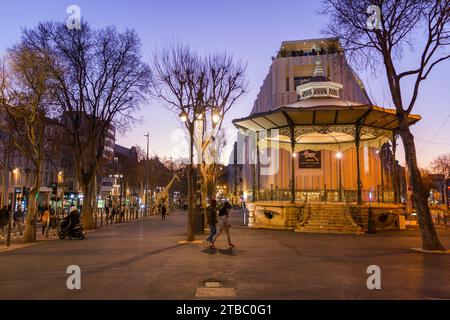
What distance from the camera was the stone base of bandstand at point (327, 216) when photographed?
22453 mm

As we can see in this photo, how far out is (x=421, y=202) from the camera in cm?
1519

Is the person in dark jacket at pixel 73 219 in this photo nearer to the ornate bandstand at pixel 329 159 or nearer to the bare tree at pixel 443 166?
the ornate bandstand at pixel 329 159

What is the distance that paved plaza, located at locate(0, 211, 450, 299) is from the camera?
7727mm

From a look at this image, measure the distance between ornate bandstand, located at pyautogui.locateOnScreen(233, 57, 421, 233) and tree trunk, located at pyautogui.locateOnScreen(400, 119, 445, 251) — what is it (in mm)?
4451

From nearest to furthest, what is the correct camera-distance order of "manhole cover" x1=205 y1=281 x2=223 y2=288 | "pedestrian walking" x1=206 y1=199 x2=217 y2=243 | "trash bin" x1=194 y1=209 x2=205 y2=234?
"manhole cover" x1=205 y1=281 x2=223 y2=288 → "pedestrian walking" x1=206 y1=199 x2=217 y2=243 → "trash bin" x1=194 y1=209 x2=205 y2=234

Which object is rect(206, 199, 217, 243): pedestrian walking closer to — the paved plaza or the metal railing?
the paved plaza

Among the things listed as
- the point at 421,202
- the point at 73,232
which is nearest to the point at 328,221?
the point at 421,202

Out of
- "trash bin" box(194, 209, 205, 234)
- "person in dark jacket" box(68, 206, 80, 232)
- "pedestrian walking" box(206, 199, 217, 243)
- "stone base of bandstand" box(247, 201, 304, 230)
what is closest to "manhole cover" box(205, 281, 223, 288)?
"pedestrian walking" box(206, 199, 217, 243)

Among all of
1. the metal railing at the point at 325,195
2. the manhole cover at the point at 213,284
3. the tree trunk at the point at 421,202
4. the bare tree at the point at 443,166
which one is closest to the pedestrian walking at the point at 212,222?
the manhole cover at the point at 213,284

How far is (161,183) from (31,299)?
6853 centimetres

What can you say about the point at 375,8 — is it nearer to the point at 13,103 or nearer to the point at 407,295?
the point at 407,295

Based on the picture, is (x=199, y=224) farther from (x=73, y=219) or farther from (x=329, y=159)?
(x=329, y=159)
